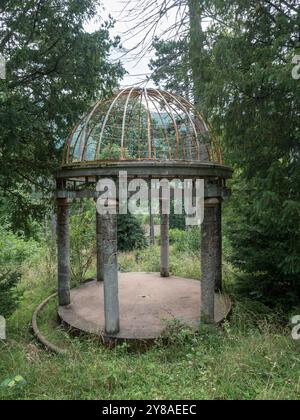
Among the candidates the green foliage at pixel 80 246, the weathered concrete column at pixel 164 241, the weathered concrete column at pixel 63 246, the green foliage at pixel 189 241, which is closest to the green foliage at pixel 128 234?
the green foliage at pixel 189 241

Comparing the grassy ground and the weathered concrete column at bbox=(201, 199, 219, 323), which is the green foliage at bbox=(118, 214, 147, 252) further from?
the grassy ground

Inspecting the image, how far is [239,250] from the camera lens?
7.30m

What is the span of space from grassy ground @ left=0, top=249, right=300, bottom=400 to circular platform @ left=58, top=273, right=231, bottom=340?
41cm

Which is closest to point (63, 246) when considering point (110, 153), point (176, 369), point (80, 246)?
point (110, 153)

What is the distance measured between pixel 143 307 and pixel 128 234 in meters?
7.77

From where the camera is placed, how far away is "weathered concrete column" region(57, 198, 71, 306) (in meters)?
7.09

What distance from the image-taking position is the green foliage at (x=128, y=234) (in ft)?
47.6

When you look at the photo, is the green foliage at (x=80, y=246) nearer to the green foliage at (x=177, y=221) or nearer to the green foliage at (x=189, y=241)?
the green foliage at (x=189, y=241)

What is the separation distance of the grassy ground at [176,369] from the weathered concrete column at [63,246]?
5.08 feet

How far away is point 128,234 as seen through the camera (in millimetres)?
14758

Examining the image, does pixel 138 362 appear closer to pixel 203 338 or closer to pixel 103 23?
pixel 203 338

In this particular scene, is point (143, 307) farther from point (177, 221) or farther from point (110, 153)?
point (177, 221)
